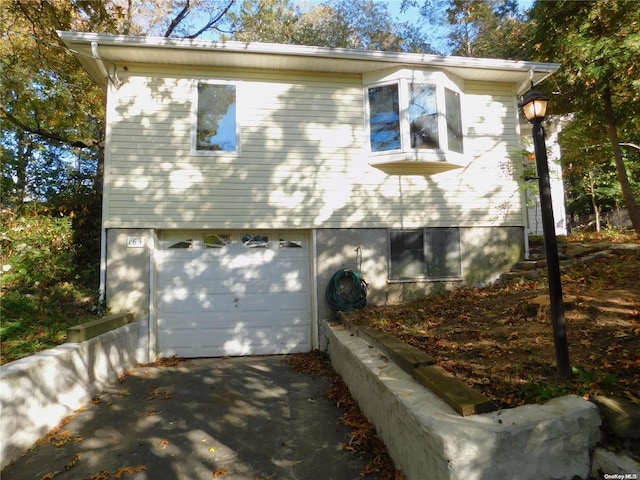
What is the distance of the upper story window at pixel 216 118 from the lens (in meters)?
7.30

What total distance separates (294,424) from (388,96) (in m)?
6.32

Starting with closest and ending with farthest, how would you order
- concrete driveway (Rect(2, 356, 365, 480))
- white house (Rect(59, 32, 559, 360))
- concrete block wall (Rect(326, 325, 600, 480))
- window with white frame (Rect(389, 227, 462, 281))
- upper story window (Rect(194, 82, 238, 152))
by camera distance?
concrete block wall (Rect(326, 325, 600, 480)) → concrete driveway (Rect(2, 356, 365, 480)) → white house (Rect(59, 32, 559, 360)) → upper story window (Rect(194, 82, 238, 152)) → window with white frame (Rect(389, 227, 462, 281))

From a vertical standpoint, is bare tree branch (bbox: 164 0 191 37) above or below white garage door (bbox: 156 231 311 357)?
above

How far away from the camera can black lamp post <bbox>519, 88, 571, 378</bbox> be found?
3.06m

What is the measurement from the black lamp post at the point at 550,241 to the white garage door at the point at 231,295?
4.77 meters

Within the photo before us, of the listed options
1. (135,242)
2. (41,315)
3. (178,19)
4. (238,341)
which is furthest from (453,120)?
(178,19)

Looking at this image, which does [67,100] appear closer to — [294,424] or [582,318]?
[294,424]

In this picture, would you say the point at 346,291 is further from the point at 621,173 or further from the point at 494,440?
the point at 621,173

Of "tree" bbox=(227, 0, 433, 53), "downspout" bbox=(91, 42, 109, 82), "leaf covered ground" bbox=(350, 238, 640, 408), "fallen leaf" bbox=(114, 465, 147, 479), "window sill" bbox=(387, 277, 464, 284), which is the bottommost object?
"fallen leaf" bbox=(114, 465, 147, 479)

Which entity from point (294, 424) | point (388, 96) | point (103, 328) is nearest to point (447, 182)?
point (388, 96)

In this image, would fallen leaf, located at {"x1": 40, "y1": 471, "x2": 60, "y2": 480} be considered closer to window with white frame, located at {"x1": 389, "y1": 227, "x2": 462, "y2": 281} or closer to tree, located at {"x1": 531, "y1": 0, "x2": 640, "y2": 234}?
window with white frame, located at {"x1": 389, "y1": 227, "x2": 462, "y2": 281}

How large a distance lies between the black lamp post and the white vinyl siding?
4.16 meters


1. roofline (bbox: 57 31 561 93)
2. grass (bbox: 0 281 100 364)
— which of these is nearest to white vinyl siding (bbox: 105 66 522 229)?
roofline (bbox: 57 31 561 93)

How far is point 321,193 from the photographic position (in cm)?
746
